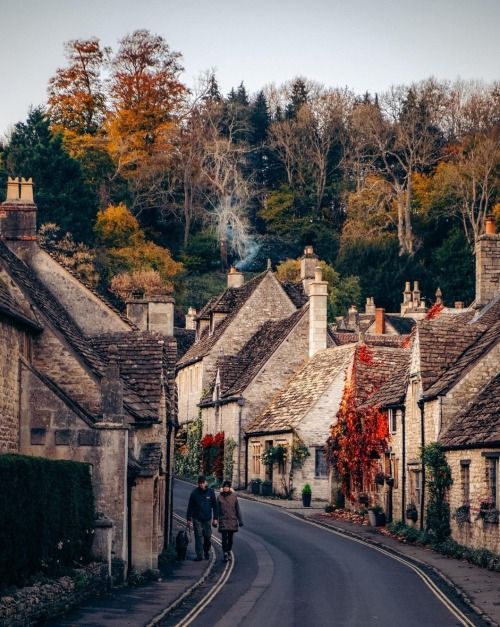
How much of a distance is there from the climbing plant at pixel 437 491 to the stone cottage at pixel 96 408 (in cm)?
833

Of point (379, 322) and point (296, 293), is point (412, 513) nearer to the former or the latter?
point (296, 293)

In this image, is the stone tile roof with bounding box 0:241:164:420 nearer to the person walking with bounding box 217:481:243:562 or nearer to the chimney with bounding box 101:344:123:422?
the chimney with bounding box 101:344:123:422

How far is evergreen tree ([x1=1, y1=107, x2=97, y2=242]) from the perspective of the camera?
84.6m

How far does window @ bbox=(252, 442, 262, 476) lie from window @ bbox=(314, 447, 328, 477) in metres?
4.69

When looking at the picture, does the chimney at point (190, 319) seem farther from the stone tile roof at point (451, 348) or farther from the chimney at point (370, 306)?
the stone tile roof at point (451, 348)

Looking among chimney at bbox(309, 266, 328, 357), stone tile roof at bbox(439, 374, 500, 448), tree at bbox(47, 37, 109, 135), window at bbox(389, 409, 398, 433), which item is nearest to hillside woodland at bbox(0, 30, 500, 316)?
tree at bbox(47, 37, 109, 135)

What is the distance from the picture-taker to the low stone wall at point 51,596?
1812 cm

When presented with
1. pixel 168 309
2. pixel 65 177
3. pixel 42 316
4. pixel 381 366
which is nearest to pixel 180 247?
pixel 65 177

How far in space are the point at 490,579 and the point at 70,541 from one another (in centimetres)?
971

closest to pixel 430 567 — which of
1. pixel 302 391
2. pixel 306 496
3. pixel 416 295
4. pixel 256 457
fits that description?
pixel 306 496

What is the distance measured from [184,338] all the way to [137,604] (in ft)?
204

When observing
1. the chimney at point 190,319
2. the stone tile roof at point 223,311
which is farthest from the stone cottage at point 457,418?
the chimney at point 190,319

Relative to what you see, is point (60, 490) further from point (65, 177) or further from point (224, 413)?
point (65, 177)

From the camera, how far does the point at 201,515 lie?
31.6 metres
